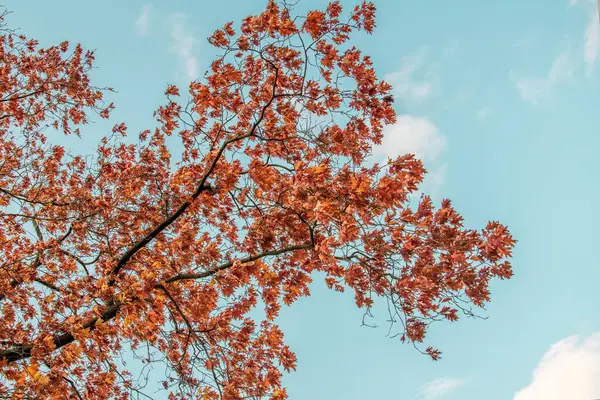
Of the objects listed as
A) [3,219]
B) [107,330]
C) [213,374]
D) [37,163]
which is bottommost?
[213,374]

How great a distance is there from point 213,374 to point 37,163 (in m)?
5.68

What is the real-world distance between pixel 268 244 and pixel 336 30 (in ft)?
9.24

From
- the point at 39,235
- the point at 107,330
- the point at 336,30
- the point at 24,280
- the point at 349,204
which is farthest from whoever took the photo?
the point at 39,235

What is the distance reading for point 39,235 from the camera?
9.11 m

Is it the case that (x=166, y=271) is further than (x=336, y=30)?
Yes

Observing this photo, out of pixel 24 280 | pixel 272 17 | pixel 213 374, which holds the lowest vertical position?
pixel 213 374

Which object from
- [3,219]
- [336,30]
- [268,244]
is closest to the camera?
[336,30]

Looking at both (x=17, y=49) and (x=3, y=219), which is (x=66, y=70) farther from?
(x=3, y=219)

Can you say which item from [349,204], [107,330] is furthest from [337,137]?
[107,330]

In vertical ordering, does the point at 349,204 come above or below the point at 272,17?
below

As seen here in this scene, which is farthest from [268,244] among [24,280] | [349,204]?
[24,280]

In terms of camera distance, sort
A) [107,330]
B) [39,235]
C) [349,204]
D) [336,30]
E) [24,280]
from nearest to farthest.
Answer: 1. [349,204]
2. [107,330]
3. [336,30]
4. [24,280]
5. [39,235]

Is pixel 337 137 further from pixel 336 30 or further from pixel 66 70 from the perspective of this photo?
pixel 66 70

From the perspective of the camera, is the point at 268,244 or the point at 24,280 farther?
the point at 24,280
